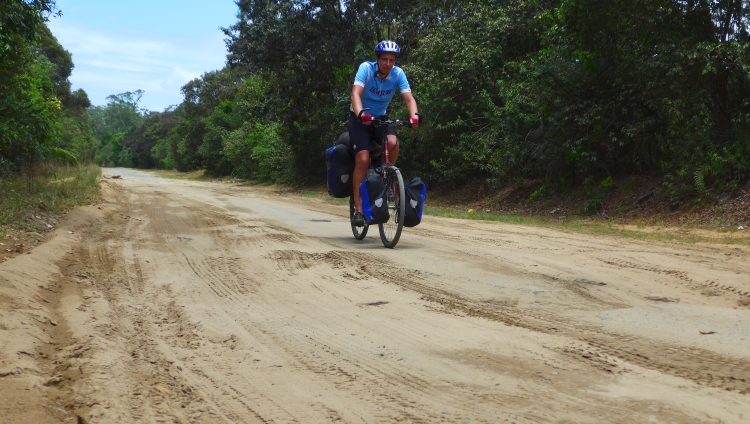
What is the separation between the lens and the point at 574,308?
4426mm

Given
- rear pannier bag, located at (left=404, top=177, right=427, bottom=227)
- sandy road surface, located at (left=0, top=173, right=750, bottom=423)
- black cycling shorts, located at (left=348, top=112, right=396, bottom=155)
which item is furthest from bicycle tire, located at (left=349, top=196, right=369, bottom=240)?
sandy road surface, located at (left=0, top=173, right=750, bottom=423)

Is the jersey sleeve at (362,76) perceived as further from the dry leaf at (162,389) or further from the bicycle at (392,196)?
the dry leaf at (162,389)

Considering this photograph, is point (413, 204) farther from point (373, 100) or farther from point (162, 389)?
point (162, 389)

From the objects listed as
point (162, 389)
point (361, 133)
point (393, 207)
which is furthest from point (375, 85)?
point (162, 389)

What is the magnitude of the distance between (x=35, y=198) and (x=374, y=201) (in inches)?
313

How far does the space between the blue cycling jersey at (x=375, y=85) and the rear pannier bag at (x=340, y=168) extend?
647 millimetres

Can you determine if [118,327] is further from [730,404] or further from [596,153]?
[596,153]

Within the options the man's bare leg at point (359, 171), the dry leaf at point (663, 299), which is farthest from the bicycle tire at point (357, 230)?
the dry leaf at point (663, 299)

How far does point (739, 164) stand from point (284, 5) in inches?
683

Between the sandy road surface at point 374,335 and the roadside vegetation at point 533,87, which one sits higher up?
the roadside vegetation at point 533,87

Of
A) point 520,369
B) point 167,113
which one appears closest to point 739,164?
point 520,369

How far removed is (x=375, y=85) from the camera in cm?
760

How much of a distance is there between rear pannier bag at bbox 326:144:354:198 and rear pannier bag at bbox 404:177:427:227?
0.87 meters

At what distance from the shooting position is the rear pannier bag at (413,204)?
7.53 meters
